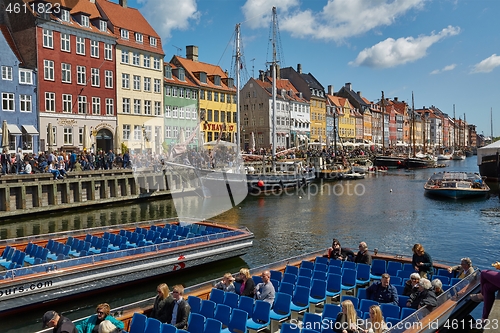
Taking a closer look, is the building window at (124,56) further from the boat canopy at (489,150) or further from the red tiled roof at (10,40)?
the boat canopy at (489,150)

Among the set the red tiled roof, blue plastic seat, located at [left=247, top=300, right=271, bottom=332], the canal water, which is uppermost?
the red tiled roof

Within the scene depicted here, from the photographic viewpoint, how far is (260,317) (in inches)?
386

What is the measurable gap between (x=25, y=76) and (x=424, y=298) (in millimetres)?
40009

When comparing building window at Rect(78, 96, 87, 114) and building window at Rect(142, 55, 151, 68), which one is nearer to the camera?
building window at Rect(78, 96, 87, 114)

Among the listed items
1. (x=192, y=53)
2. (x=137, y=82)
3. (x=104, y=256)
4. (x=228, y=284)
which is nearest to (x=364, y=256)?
(x=228, y=284)

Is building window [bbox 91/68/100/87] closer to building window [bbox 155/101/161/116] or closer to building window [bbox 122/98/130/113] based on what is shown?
building window [bbox 122/98/130/113]

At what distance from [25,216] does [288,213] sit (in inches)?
712

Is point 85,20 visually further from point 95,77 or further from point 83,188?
point 83,188

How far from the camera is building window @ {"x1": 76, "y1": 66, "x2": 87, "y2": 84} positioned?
45213mm

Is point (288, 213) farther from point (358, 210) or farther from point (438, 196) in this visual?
point (438, 196)

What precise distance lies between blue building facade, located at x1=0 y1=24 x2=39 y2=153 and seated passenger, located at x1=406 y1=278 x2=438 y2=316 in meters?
36.4

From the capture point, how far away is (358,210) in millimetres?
35281

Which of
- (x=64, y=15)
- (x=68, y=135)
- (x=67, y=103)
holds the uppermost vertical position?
(x=64, y=15)

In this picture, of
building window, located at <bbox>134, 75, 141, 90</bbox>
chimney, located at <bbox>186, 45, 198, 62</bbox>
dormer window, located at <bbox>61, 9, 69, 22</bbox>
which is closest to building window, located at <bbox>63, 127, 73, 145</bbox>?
dormer window, located at <bbox>61, 9, 69, 22</bbox>
